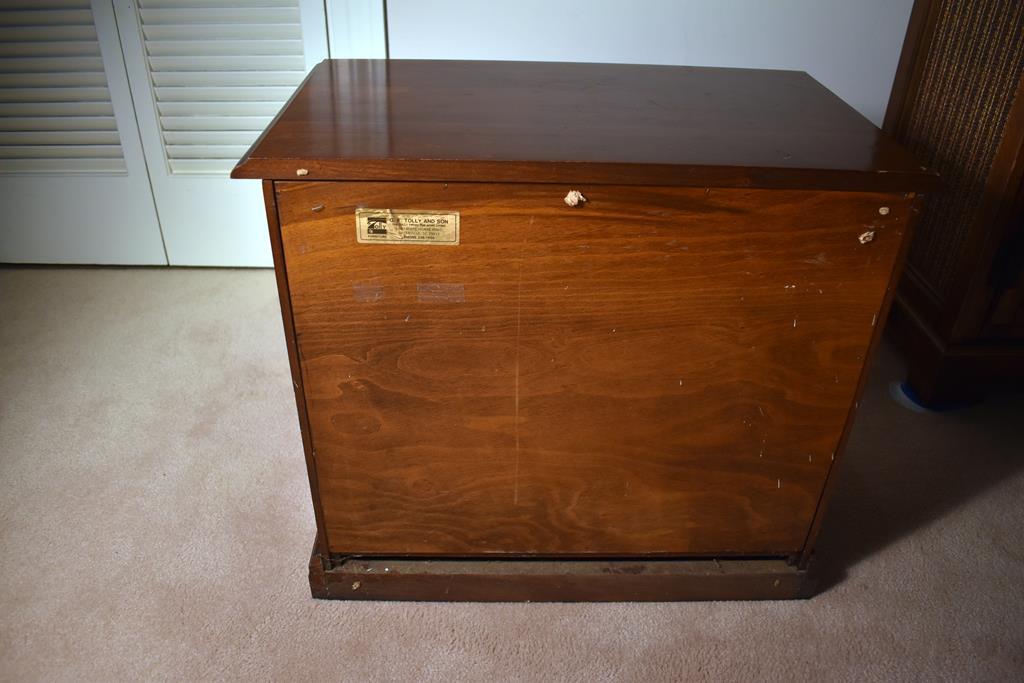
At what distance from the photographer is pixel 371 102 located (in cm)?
99

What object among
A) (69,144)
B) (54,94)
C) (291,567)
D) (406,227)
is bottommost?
(291,567)

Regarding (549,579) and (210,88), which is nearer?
(549,579)

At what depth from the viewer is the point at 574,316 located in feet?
2.97

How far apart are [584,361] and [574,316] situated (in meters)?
0.06

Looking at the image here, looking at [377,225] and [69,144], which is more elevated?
[377,225]

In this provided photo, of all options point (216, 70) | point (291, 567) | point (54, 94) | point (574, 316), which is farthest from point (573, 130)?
point (54, 94)

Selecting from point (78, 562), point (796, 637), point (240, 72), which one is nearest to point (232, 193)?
point (240, 72)

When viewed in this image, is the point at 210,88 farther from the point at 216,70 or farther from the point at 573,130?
the point at 573,130

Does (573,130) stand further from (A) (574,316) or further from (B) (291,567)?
(B) (291,567)

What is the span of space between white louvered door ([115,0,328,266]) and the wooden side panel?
958mm

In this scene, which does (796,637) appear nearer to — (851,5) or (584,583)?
(584,583)

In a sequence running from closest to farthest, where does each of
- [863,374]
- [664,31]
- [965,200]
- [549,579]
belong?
[863,374], [549,579], [965,200], [664,31]

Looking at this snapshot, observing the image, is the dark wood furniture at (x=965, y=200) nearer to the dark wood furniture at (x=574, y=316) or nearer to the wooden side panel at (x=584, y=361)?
the dark wood furniture at (x=574, y=316)

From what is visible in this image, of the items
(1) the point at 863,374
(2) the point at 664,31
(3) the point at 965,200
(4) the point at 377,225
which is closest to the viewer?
(4) the point at 377,225
